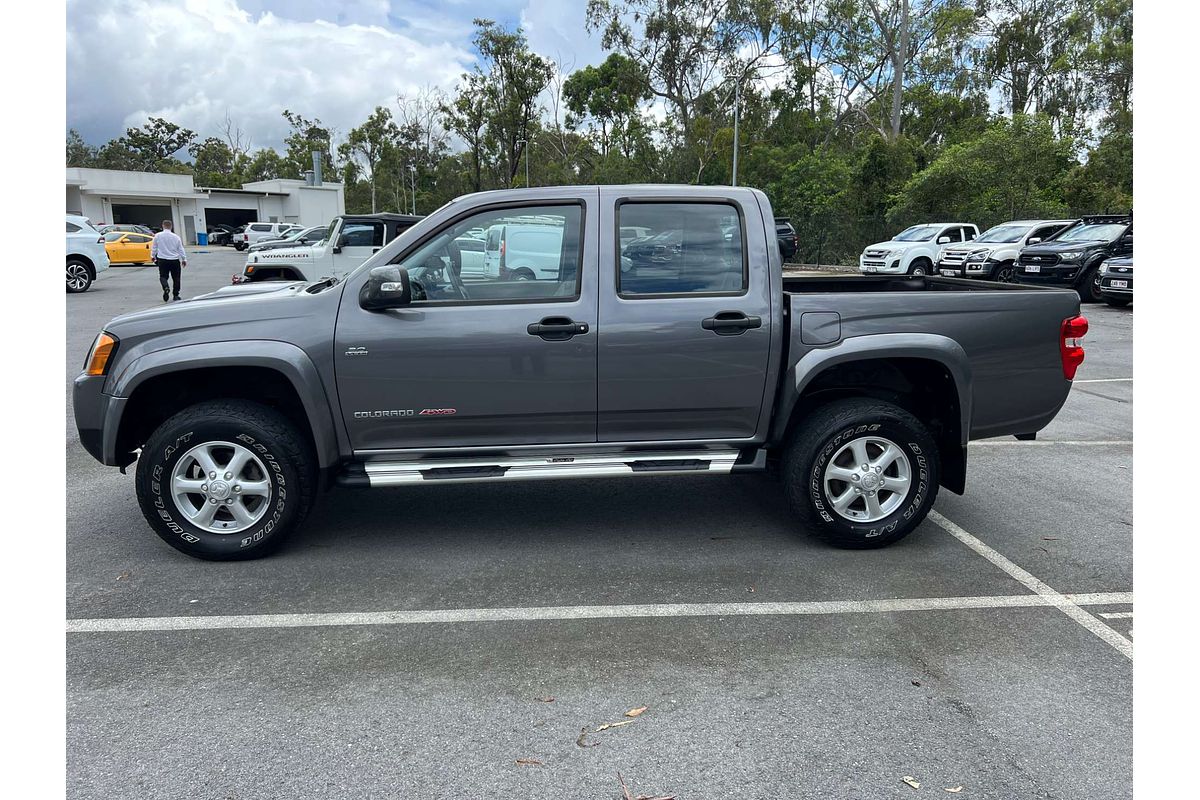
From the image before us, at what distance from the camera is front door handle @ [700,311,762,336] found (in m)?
4.62

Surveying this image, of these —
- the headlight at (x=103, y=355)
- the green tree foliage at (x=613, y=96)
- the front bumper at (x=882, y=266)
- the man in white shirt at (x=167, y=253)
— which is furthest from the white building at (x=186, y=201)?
the headlight at (x=103, y=355)

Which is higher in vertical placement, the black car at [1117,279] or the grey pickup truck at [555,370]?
→ the black car at [1117,279]

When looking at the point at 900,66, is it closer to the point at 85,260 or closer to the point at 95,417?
the point at 85,260

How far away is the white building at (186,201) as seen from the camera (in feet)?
192

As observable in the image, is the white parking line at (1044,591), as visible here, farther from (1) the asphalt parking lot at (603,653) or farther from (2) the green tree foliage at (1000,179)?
(2) the green tree foliage at (1000,179)

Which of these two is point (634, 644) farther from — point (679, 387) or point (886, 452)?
point (886, 452)

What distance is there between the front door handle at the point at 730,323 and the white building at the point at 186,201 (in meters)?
61.8

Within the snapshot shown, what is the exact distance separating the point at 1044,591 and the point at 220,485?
4198 mm

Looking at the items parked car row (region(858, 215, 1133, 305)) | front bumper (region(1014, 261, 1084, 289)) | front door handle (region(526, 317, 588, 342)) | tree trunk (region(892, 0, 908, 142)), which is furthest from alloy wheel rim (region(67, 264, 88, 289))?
tree trunk (region(892, 0, 908, 142))

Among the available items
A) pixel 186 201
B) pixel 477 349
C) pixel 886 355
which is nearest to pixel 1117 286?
pixel 886 355

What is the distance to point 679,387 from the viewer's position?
4.67m

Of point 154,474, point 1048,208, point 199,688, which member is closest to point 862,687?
point 199,688

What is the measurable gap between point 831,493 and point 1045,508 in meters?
1.76

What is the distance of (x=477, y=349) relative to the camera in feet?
14.9
